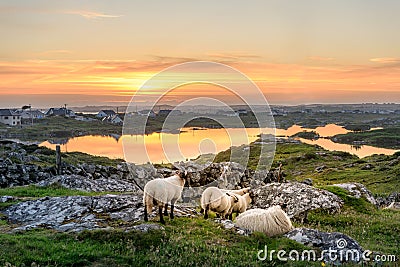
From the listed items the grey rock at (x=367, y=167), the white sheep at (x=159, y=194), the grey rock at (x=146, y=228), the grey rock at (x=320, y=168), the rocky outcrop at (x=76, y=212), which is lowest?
the grey rock at (x=320, y=168)

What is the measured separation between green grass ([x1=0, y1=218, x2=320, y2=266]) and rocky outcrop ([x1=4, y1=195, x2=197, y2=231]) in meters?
1.27

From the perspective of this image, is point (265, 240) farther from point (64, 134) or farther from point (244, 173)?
point (64, 134)

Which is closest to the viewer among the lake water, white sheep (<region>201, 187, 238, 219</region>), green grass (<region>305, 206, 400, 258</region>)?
green grass (<region>305, 206, 400, 258</region>)

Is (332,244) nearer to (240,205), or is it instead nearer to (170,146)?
(240,205)

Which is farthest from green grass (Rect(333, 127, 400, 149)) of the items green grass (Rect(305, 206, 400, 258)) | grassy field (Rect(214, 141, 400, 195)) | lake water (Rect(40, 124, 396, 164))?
green grass (Rect(305, 206, 400, 258))

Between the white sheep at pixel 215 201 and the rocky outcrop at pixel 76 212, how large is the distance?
2.43 ft

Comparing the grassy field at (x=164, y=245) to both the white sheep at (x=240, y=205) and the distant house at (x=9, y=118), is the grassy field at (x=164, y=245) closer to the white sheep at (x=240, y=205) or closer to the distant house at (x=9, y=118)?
the white sheep at (x=240, y=205)

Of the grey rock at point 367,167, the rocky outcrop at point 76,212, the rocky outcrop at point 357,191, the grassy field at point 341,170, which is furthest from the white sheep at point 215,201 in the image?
the grey rock at point 367,167

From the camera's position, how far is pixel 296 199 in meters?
19.2

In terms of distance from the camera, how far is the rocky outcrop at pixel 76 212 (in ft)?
43.4

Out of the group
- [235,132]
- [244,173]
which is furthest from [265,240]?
[235,132]

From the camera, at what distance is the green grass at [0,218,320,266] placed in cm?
983

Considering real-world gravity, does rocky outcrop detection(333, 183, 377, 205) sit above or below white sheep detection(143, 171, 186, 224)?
below

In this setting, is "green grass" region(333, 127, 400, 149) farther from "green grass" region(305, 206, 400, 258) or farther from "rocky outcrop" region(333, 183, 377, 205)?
"green grass" region(305, 206, 400, 258)
